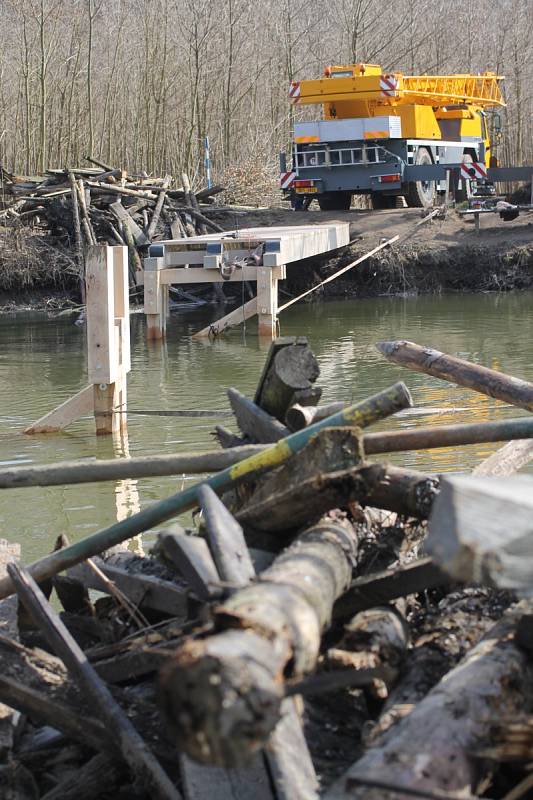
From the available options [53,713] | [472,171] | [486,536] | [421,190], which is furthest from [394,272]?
[486,536]

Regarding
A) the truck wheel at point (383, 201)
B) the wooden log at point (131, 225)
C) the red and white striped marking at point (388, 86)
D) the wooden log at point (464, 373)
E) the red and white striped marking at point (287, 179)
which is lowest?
the wooden log at point (464, 373)

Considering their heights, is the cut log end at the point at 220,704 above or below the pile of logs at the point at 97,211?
below

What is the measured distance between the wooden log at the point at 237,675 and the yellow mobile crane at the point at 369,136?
Answer: 863 inches

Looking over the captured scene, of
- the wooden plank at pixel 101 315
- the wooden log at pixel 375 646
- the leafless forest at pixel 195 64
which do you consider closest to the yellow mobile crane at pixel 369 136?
the leafless forest at pixel 195 64

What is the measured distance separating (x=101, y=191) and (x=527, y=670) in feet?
67.2

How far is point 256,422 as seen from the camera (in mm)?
4293

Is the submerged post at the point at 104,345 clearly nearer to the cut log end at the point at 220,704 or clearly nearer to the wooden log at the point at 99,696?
the wooden log at the point at 99,696

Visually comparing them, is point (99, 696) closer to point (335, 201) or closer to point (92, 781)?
point (92, 781)

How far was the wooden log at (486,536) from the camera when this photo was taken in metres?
1.87

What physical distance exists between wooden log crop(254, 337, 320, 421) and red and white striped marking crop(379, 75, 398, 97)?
20.4m

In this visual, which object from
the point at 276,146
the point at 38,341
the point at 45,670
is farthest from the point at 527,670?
the point at 276,146

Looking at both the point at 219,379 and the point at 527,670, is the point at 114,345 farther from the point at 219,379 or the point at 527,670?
the point at 527,670

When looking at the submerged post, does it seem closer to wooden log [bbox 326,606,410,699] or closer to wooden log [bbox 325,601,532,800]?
wooden log [bbox 326,606,410,699]

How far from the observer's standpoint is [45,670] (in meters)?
3.26
